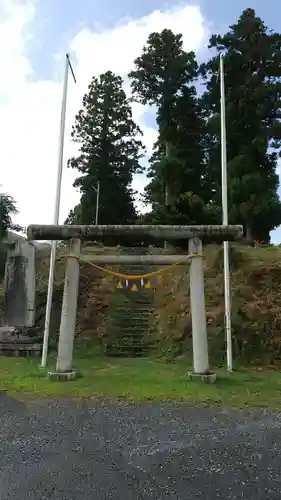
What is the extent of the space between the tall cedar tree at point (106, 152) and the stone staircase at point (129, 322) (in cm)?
1204

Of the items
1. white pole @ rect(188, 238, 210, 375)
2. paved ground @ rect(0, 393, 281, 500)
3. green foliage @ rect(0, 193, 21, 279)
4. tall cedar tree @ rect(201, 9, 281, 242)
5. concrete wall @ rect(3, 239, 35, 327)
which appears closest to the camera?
paved ground @ rect(0, 393, 281, 500)

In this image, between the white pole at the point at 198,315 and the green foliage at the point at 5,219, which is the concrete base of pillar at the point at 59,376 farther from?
the green foliage at the point at 5,219

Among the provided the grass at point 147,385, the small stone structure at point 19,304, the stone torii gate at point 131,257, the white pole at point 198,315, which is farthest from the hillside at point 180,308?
the stone torii gate at point 131,257

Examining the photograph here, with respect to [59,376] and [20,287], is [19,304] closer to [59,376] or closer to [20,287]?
[20,287]

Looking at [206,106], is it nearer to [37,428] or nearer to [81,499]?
[37,428]

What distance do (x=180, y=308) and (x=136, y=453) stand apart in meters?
6.93

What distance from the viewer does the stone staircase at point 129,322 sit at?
976 cm

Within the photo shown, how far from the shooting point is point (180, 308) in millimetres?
10555

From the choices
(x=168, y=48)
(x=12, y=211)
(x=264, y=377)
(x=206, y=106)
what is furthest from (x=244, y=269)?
(x=168, y=48)

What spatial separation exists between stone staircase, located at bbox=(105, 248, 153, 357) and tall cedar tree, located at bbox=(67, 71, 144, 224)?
1204cm

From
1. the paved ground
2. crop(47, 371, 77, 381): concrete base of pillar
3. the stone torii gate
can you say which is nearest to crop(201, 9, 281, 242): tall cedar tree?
the stone torii gate

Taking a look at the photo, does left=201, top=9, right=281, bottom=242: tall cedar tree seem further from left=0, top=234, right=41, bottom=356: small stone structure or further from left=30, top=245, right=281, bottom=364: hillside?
left=0, top=234, right=41, bottom=356: small stone structure

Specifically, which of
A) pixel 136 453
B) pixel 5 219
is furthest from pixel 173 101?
pixel 136 453

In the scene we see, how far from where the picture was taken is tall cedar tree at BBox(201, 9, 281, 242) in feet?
54.7
